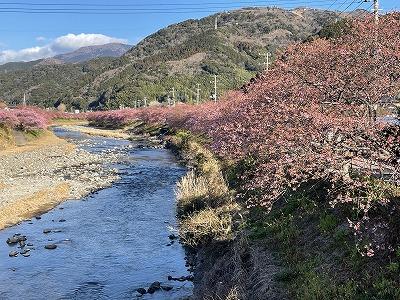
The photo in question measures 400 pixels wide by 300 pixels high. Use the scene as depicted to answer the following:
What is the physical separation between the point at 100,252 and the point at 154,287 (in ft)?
17.1

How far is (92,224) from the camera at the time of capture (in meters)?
26.2

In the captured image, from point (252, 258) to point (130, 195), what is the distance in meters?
19.8

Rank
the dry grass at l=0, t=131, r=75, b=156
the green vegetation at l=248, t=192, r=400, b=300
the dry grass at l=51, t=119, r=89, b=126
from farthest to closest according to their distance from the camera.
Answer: the dry grass at l=51, t=119, r=89, b=126, the dry grass at l=0, t=131, r=75, b=156, the green vegetation at l=248, t=192, r=400, b=300

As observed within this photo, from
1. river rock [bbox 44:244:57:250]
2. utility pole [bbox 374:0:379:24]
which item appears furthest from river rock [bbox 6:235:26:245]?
utility pole [bbox 374:0:379:24]

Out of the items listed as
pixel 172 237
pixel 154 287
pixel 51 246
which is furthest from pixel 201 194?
pixel 154 287

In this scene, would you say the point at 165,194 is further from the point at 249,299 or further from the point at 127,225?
the point at 249,299

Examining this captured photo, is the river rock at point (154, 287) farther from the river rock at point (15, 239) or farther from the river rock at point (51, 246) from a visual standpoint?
the river rock at point (15, 239)

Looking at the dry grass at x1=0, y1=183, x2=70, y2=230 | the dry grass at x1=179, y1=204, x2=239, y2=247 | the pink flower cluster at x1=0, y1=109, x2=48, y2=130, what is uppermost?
the pink flower cluster at x1=0, y1=109, x2=48, y2=130

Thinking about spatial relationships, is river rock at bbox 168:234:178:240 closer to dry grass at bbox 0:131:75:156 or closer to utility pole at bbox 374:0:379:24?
utility pole at bbox 374:0:379:24

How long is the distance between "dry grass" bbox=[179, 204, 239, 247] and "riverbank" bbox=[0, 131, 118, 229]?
1119 centimetres

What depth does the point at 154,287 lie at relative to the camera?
1730 centimetres

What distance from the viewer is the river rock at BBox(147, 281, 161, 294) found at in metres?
17.1

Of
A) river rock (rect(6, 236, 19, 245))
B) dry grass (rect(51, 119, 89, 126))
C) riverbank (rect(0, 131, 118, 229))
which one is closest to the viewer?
river rock (rect(6, 236, 19, 245))

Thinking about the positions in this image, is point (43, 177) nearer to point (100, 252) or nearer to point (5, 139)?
point (100, 252)
